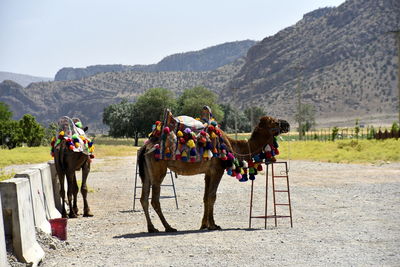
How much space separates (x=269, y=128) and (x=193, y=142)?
6.91ft

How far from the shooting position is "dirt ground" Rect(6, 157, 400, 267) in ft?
Answer: 32.9

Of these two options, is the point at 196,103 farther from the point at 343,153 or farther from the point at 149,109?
the point at 343,153

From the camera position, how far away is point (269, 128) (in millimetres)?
14430

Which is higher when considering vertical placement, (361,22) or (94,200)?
(361,22)

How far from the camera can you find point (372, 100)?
516 ft

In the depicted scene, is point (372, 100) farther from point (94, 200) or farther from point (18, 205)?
point (18, 205)

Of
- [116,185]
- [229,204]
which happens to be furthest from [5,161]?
[229,204]

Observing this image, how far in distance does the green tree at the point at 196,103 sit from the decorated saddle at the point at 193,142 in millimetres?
83048

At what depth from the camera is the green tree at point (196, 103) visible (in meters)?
102

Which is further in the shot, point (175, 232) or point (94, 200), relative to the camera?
point (94, 200)

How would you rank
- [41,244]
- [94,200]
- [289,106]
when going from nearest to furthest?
[41,244], [94,200], [289,106]

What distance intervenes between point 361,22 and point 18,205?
197m

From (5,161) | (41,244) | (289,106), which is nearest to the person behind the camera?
(41,244)

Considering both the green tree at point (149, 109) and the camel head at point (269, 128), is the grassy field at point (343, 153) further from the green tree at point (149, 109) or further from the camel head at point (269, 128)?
the green tree at point (149, 109)
